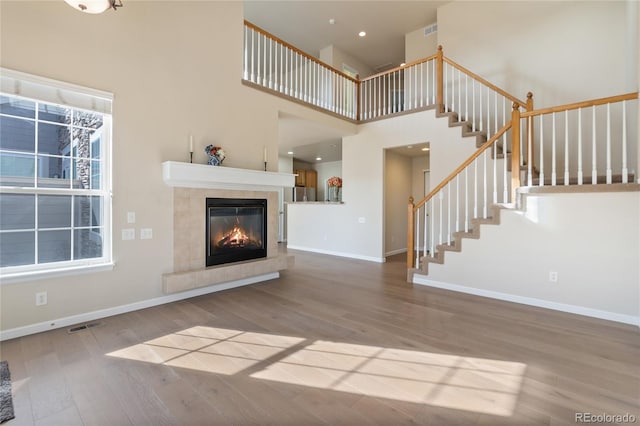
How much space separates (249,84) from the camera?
458cm

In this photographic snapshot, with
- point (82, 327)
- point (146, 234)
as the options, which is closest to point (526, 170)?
point (146, 234)

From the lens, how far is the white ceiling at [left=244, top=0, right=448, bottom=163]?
6172 millimetres

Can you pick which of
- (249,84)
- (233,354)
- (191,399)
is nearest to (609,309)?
(233,354)

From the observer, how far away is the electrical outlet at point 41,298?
2.76 metres

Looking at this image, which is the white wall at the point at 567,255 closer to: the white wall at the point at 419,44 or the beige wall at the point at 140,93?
the beige wall at the point at 140,93

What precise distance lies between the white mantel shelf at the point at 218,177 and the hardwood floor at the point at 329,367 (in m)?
1.58

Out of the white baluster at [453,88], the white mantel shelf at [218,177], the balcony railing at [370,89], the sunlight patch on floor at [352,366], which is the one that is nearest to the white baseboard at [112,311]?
the sunlight patch on floor at [352,366]

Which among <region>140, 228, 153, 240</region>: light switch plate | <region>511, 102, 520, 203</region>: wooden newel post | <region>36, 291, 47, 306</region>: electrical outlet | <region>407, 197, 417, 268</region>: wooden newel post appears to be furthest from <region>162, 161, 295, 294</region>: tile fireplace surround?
<region>511, 102, 520, 203</region>: wooden newel post

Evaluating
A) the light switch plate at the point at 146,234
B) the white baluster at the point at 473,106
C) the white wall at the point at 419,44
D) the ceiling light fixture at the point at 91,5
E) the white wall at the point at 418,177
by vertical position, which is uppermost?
the white wall at the point at 419,44

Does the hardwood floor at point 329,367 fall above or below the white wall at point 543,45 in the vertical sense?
below

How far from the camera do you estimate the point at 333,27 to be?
276 inches

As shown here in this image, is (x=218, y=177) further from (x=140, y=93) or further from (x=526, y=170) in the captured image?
(x=526, y=170)

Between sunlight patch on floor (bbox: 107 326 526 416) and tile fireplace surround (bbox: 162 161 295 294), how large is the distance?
1177mm

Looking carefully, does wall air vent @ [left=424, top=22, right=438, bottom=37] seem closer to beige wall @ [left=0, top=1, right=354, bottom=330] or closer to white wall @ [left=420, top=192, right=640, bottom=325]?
beige wall @ [left=0, top=1, right=354, bottom=330]
